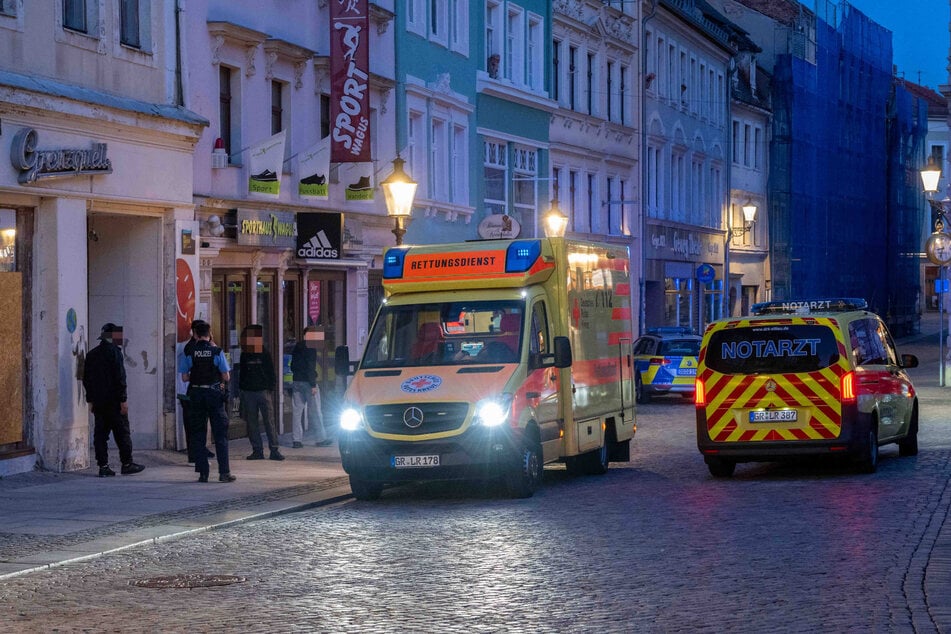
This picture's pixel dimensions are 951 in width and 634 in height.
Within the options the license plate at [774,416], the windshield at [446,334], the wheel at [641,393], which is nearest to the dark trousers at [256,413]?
the windshield at [446,334]

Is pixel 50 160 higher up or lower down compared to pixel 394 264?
higher up

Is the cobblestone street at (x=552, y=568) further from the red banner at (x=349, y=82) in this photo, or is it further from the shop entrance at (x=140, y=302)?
the red banner at (x=349, y=82)

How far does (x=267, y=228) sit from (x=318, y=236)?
3.83 ft

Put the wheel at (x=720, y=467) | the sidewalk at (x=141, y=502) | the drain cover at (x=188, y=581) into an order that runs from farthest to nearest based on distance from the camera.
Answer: the wheel at (x=720, y=467) < the sidewalk at (x=141, y=502) < the drain cover at (x=188, y=581)

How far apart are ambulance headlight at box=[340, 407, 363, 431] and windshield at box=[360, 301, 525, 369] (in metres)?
0.88

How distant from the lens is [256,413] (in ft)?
75.6

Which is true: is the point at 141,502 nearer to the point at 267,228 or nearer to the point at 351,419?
the point at 351,419

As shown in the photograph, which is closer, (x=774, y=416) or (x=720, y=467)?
(x=774, y=416)

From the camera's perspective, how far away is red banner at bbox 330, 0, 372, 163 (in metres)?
28.5

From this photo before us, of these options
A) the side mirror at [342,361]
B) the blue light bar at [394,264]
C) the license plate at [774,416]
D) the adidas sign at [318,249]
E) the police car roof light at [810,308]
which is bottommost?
the license plate at [774,416]

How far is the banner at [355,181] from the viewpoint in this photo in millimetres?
30703

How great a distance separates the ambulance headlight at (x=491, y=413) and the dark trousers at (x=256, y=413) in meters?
5.79

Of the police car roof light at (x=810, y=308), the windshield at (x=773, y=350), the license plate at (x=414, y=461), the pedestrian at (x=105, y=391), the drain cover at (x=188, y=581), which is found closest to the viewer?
the drain cover at (x=188, y=581)

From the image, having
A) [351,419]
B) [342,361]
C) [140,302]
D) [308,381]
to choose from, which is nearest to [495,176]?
[308,381]
